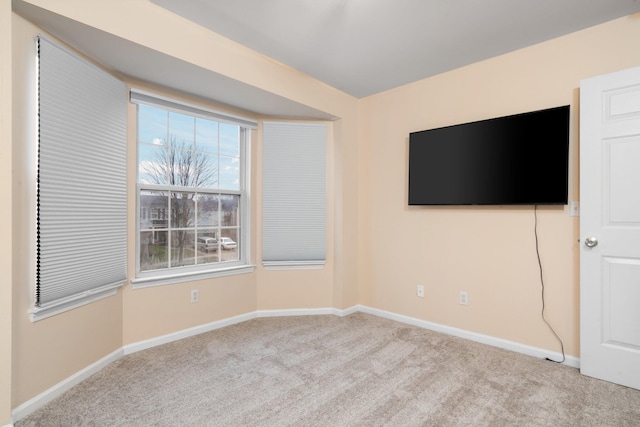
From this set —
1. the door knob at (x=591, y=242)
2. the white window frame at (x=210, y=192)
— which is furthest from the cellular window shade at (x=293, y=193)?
the door knob at (x=591, y=242)

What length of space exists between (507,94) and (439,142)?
668 millimetres

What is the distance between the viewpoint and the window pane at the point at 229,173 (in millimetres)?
3486

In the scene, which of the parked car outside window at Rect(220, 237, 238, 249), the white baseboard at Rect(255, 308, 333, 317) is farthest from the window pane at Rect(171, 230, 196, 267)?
the white baseboard at Rect(255, 308, 333, 317)

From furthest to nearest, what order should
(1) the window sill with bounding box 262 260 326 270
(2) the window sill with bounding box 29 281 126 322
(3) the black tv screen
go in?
1. (1) the window sill with bounding box 262 260 326 270
2. (3) the black tv screen
3. (2) the window sill with bounding box 29 281 126 322

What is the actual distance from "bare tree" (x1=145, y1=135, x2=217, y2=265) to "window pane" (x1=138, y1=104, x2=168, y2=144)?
0.09 m

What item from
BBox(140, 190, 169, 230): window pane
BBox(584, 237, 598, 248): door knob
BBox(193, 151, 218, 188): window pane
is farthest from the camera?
BBox(193, 151, 218, 188): window pane

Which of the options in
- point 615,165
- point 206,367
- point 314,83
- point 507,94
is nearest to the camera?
point 615,165

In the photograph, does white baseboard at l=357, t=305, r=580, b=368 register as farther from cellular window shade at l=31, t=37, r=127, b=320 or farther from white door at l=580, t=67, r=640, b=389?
cellular window shade at l=31, t=37, r=127, b=320

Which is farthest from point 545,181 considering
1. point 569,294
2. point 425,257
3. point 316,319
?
point 316,319

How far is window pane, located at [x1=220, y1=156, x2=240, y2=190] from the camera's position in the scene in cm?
349

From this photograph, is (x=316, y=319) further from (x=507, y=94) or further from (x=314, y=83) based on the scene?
(x=507, y=94)

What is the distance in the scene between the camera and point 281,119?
377 cm

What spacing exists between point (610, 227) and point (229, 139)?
11.1 ft

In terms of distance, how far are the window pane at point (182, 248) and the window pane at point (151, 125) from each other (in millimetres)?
880
